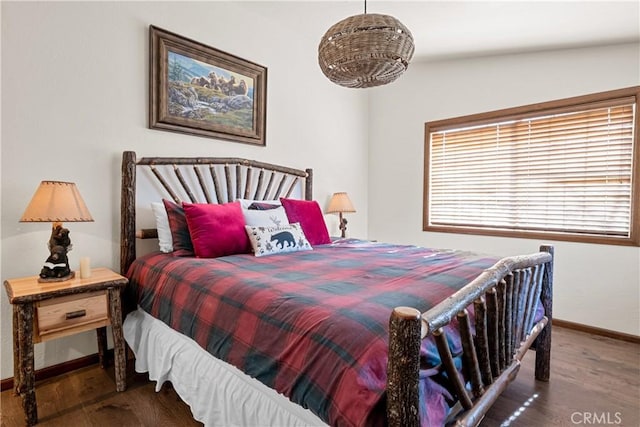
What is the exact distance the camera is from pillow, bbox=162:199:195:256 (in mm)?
2164

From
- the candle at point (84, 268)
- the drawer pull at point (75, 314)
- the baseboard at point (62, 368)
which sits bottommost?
the baseboard at point (62, 368)

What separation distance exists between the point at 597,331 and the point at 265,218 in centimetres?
297

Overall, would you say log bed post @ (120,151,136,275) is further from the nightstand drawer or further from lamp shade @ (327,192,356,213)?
lamp shade @ (327,192,356,213)

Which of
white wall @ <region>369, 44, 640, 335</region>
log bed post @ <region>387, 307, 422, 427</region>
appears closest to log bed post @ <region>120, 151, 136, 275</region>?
log bed post @ <region>387, 307, 422, 427</region>

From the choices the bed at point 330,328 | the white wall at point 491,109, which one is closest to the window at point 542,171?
the white wall at point 491,109

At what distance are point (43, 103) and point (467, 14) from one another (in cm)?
301

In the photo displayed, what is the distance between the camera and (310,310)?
1146 millimetres

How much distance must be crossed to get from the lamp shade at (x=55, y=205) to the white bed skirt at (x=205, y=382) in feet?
2.40

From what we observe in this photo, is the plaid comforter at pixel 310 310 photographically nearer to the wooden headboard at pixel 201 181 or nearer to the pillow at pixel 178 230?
the pillow at pixel 178 230

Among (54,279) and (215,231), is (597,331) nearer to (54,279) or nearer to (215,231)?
(215,231)

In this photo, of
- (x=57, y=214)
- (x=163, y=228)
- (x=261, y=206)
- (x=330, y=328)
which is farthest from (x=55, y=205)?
(x=330, y=328)

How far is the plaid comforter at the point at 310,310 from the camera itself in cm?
94

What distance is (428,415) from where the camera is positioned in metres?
0.93

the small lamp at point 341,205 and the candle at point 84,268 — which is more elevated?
the small lamp at point 341,205
